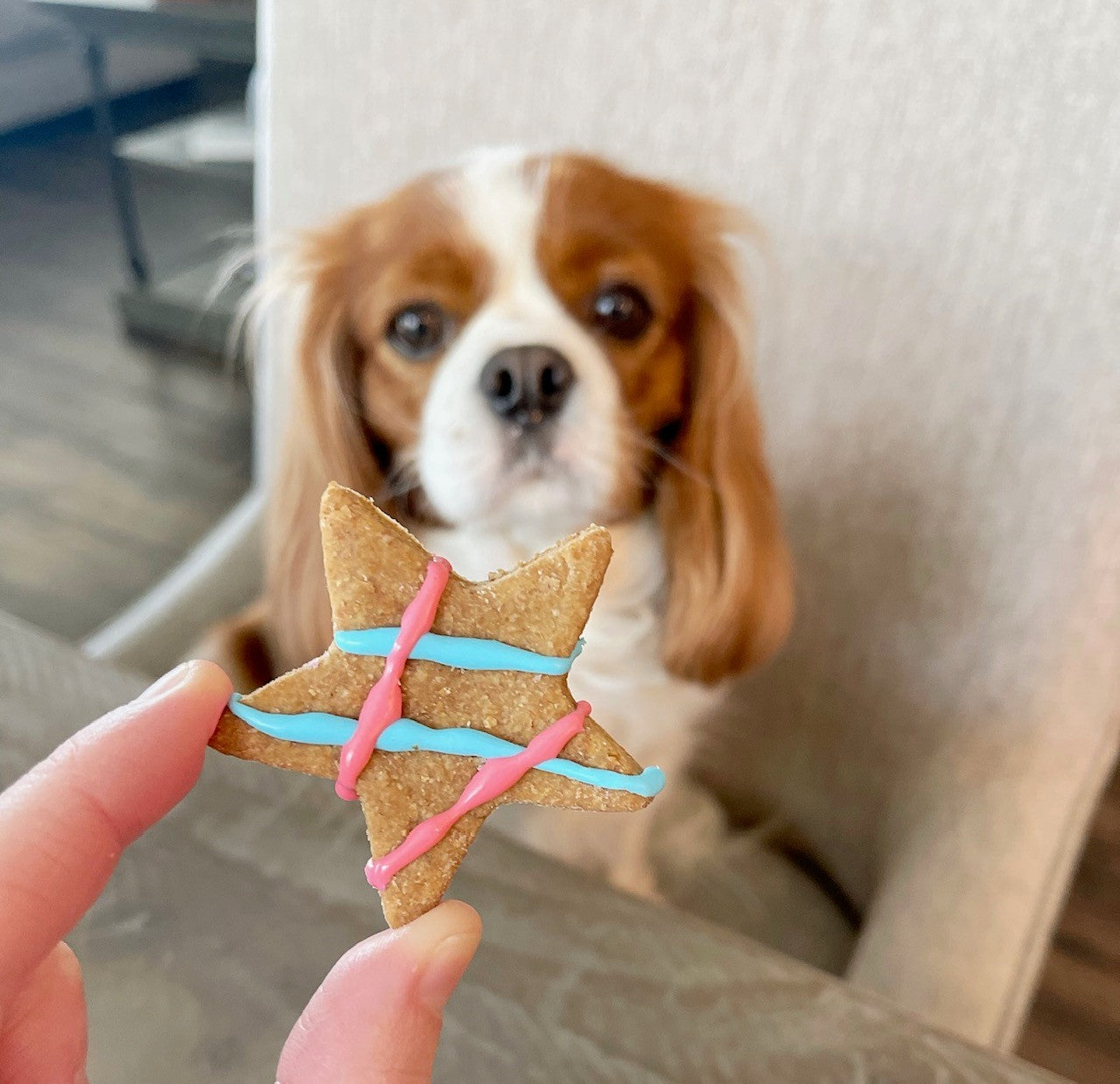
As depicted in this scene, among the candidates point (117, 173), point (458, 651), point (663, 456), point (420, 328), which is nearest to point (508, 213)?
point (420, 328)

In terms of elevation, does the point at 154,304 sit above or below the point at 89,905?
below

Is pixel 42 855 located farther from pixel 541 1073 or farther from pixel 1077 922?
pixel 1077 922

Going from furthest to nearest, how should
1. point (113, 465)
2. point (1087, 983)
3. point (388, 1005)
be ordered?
point (113, 465)
point (1087, 983)
point (388, 1005)

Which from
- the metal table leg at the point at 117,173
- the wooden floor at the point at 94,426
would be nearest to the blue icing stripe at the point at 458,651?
the wooden floor at the point at 94,426

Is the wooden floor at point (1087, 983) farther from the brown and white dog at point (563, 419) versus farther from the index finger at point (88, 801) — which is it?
the index finger at point (88, 801)

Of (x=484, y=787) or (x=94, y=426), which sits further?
(x=94, y=426)

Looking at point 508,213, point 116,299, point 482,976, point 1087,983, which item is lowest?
point 1087,983

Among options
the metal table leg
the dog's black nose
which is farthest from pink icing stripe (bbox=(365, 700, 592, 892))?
the metal table leg

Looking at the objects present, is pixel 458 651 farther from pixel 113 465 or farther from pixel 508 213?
pixel 113 465
